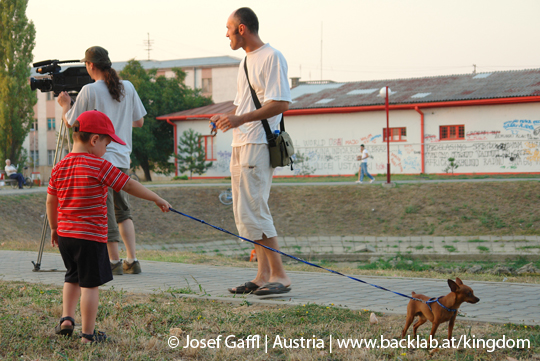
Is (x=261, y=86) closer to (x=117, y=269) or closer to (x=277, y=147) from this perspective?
(x=277, y=147)

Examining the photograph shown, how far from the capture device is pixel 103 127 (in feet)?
12.1

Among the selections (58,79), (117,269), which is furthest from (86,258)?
(58,79)

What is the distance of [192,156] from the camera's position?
1415 inches

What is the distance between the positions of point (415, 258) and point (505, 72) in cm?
2561

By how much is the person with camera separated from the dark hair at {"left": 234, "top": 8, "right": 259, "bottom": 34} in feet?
5.56

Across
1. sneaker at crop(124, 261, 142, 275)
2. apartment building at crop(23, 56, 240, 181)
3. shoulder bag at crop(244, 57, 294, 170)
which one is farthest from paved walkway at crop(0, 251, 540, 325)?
apartment building at crop(23, 56, 240, 181)

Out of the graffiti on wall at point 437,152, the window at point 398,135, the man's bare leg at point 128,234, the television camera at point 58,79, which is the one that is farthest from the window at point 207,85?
the man's bare leg at point 128,234

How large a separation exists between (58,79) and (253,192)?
273 cm

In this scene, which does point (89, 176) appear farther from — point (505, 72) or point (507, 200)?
point (505, 72)

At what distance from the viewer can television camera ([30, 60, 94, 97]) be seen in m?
6.28

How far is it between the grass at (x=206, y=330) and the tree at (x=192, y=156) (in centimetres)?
3110

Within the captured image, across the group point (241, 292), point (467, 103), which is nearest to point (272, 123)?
point (241, 292)

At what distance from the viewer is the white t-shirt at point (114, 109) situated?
231 inches

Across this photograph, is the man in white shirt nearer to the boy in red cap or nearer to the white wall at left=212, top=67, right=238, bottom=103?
the boy in red cap
